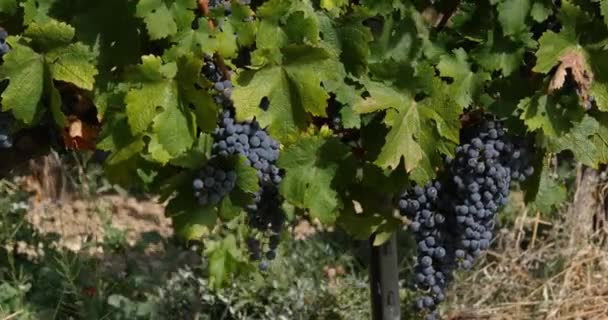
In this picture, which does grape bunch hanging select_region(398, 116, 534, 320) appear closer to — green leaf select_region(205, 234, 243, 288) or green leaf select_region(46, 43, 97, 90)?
green leaf select_region(205, 234, 243, 288)

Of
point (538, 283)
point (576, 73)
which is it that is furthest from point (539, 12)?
point (538, 283)

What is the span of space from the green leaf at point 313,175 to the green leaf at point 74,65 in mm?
477

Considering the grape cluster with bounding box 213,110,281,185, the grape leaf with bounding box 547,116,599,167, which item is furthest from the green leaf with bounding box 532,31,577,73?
the grape cluster with bounding box 213,110,281,185

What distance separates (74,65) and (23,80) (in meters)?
0.12

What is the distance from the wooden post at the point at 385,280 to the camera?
10.9ft

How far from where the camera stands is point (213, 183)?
102 inches

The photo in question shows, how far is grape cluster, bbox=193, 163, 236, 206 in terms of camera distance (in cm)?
259

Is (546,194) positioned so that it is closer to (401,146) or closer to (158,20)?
(401,146)

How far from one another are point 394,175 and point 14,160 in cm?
107

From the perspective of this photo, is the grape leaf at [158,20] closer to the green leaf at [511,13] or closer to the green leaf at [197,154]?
the green leaf at [197,154]

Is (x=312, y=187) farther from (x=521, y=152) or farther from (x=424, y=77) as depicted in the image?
(x=521, y=152)

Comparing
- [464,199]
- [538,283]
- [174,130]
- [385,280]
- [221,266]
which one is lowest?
[538,283]

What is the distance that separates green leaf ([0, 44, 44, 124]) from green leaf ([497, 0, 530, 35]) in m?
1.06

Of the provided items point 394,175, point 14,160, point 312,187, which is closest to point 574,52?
point 394,175
